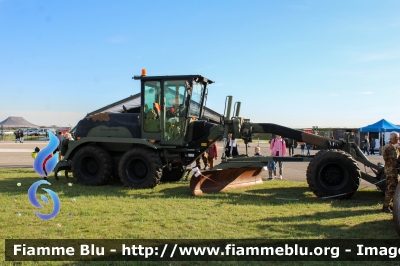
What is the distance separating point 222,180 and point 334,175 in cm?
273

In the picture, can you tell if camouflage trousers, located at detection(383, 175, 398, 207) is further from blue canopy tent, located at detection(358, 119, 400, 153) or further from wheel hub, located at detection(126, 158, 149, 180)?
blue canopy tent, located at detection(358, 119, 400, 153)

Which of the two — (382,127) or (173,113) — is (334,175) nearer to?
(173,113)

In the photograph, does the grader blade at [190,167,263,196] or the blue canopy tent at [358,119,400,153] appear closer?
the grader blade at [190,167,263,196]

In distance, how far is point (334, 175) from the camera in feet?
28.3

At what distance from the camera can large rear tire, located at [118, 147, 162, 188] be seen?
1003cm

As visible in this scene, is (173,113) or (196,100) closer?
(173,113)

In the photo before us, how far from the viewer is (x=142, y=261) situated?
4.59m

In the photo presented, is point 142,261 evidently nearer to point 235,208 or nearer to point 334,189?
point 235,208

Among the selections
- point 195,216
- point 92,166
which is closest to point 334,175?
point 195,216

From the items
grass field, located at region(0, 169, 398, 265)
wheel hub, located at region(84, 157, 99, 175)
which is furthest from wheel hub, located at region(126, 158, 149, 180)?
wheel hub, located at region(84, 157, 99, 175)

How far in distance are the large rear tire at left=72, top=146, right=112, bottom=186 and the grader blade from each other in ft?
9.65

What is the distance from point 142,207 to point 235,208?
5.98 feet

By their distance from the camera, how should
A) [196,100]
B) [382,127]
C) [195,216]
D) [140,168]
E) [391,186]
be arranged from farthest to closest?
1. [382,127]
2. [196,100]
3. [140,168]
4. [391,186]
5. [195,216]

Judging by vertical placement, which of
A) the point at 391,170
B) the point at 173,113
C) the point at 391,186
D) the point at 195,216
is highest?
the point at 173,113
